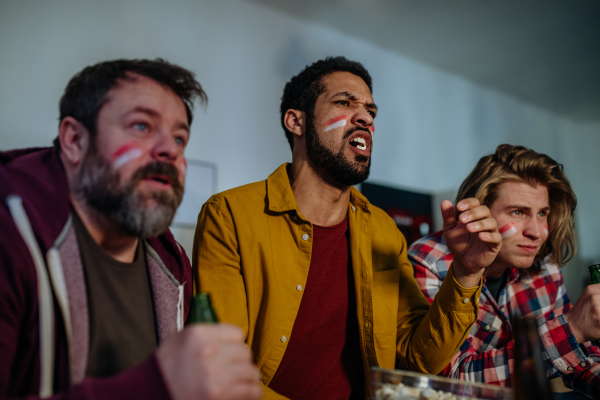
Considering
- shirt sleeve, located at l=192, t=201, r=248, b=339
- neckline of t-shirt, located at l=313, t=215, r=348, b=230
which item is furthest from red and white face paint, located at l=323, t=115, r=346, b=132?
shirt sleeve, located at l=192, t=201, r=248, b=339

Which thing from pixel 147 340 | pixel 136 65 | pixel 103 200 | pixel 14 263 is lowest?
pixel 147 340

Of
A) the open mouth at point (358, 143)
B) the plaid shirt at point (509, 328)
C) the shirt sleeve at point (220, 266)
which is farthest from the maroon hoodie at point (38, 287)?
the plaid shirt at point (509, 328)

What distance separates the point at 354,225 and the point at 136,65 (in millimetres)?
926

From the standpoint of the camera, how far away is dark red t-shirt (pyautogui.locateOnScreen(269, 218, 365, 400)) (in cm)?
136

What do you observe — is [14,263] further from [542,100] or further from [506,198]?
[542,100]

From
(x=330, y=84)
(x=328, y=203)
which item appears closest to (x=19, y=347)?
(x=328, y=203)

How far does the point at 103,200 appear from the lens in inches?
34.0

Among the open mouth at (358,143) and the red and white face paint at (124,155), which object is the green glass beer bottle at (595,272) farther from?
the red and white face paint at (124,155)

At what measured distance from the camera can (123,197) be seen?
0.86 m

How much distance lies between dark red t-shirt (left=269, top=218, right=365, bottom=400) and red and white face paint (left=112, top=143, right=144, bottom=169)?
771mm

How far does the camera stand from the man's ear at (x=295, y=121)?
1.77 meters

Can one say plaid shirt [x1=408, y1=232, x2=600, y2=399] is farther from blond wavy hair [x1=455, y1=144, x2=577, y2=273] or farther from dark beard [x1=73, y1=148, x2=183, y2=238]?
dark beard [x1=73, y1=148, x2=183, y2=238]

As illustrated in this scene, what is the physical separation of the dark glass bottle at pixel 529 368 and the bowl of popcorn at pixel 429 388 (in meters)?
0.04

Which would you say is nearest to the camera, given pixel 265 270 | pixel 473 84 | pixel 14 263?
pixel 14 263
